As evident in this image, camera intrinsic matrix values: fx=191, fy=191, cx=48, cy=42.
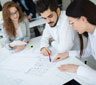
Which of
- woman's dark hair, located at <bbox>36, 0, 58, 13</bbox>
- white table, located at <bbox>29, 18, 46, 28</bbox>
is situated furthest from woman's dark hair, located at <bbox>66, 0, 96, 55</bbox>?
white table, located at <bbox>29, 18, 46, 28</bbox>

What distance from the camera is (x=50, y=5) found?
1662mm

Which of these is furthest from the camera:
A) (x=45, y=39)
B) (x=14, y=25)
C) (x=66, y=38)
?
(x=14, y=25)

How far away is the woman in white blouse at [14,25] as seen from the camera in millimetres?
2092

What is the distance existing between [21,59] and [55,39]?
401 millimetres

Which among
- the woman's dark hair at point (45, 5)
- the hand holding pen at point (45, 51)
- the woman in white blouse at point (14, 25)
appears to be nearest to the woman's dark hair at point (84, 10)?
the woman's dark hair at point (45, 5)

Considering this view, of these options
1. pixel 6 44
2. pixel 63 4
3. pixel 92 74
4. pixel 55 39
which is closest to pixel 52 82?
pixel 92 74

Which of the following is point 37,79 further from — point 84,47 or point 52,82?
point 84,47

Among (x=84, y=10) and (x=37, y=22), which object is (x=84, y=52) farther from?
(x=37, y=22)

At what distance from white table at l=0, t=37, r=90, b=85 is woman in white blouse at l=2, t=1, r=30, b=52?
27 cm

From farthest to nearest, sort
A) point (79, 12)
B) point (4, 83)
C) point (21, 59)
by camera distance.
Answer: point (21, 59) → point (4, 83) → point (79, 12)

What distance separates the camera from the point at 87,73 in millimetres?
1361

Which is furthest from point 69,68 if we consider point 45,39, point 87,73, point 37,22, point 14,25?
point 37,22

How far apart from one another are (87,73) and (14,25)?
1147mm

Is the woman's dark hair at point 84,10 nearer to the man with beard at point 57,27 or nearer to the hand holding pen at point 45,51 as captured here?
the man with beard at point 57,27
